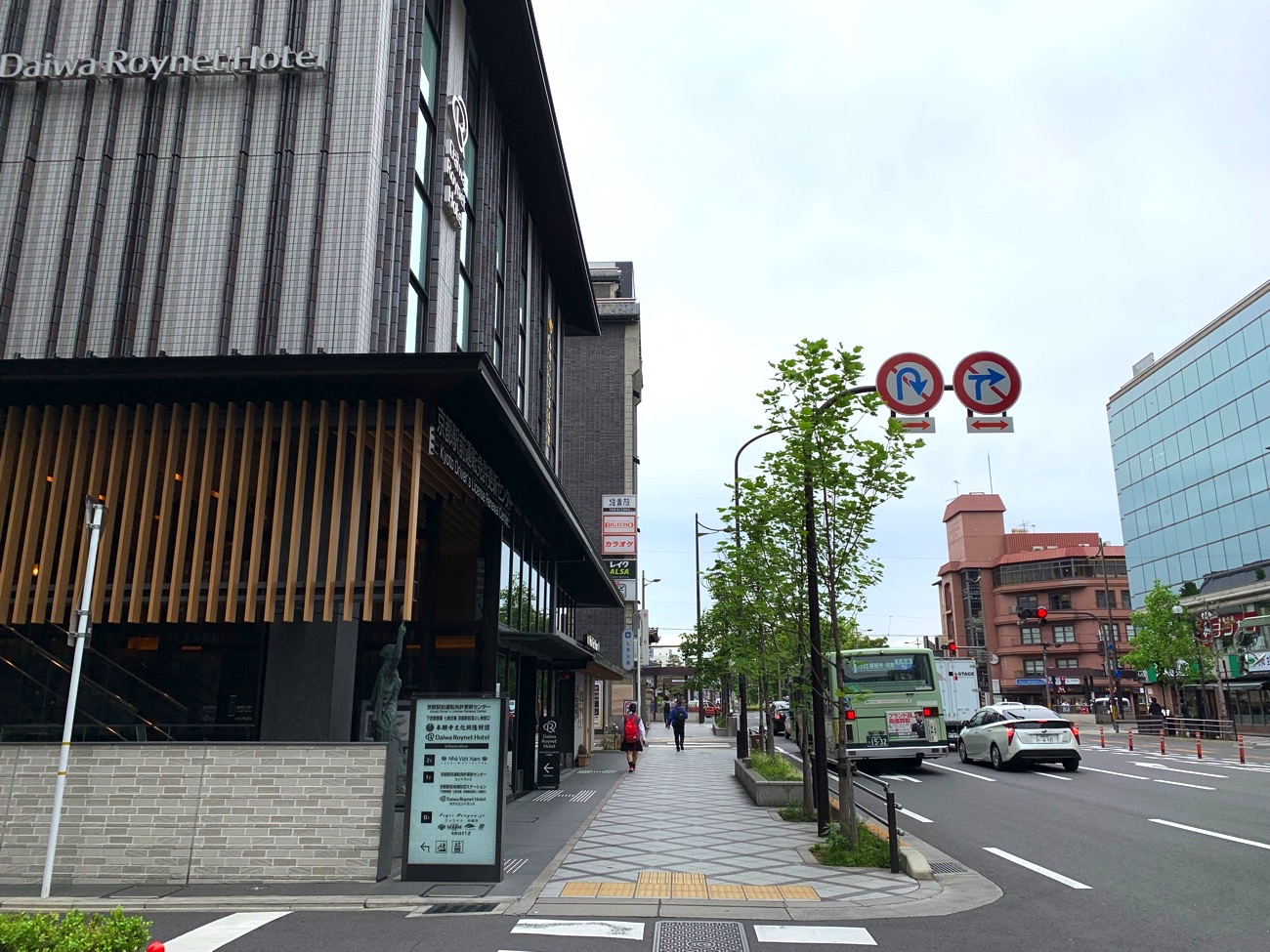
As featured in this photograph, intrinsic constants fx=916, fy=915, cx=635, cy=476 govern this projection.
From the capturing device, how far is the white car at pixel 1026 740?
912 inches

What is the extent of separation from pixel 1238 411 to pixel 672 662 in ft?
226

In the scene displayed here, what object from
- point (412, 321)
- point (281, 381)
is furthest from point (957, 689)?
point (281, 381)

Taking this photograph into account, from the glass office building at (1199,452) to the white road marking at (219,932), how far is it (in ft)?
184

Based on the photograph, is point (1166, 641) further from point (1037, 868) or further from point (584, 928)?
point (584, 928)

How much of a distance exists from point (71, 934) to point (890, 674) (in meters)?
21.7

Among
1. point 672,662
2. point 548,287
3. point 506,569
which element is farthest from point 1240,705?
point 672,662

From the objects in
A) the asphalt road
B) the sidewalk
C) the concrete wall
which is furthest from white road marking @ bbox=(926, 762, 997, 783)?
the concrete wall

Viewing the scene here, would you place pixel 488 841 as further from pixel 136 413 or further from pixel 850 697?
pixel 850 697

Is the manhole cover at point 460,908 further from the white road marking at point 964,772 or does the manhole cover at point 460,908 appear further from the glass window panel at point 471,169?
the white road marking at point 964,772

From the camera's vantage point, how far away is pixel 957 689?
35219 mm

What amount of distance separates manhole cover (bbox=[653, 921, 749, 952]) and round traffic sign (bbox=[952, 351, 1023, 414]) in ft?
21.0

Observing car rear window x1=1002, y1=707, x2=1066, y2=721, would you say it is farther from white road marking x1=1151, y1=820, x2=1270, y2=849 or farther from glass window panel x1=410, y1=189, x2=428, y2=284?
glass window panel x1=410, y1=189, x2=428, y2=284

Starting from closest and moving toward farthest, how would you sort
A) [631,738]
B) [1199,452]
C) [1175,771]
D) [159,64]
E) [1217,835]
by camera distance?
[1217,835]
[159,64]
[1175,771]
[631,738]
[1199,452]

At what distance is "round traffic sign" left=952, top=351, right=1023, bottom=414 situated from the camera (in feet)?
35.5
